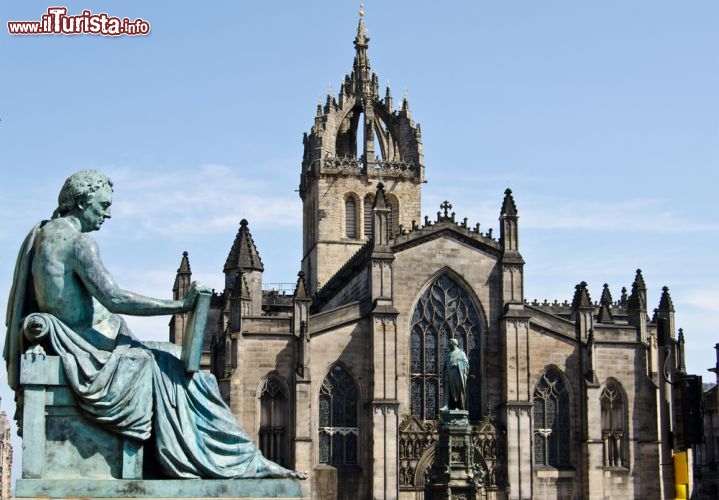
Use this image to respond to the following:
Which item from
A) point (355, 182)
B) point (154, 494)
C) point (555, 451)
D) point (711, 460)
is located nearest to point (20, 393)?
point (154, 494)

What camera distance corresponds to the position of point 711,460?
240 feet

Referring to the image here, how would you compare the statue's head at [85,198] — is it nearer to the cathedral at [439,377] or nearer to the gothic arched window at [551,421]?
the cathedral at [439,377]

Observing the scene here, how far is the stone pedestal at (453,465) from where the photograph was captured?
4031 cm

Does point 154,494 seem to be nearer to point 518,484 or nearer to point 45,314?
point 45,314

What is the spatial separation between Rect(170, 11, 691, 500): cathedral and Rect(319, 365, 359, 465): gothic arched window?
5 cm

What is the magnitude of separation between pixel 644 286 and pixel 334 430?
1771 centimetres

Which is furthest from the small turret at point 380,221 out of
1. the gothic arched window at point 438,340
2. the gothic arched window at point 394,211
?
the gothic arched window at point 394,211

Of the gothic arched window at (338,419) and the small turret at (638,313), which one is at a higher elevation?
the small turret at (638,313)

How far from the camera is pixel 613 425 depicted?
2016 inches

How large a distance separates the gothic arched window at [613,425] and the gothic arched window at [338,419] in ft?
32.4

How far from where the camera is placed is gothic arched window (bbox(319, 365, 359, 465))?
4862 cm

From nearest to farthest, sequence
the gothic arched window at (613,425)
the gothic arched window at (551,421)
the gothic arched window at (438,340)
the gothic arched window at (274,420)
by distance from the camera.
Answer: the gothic arched window at (274,420) < the gothic arched window at (438,340) < the gothic arched window at (551,421) < the gothic arched window at (613,425)

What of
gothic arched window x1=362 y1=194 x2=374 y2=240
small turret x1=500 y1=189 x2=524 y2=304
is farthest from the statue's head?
gothic arched window x1=362 y1=194 x2=374 y2=240

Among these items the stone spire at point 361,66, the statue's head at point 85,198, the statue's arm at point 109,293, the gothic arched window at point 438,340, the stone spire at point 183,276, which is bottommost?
the statue's arm at point 109,293
